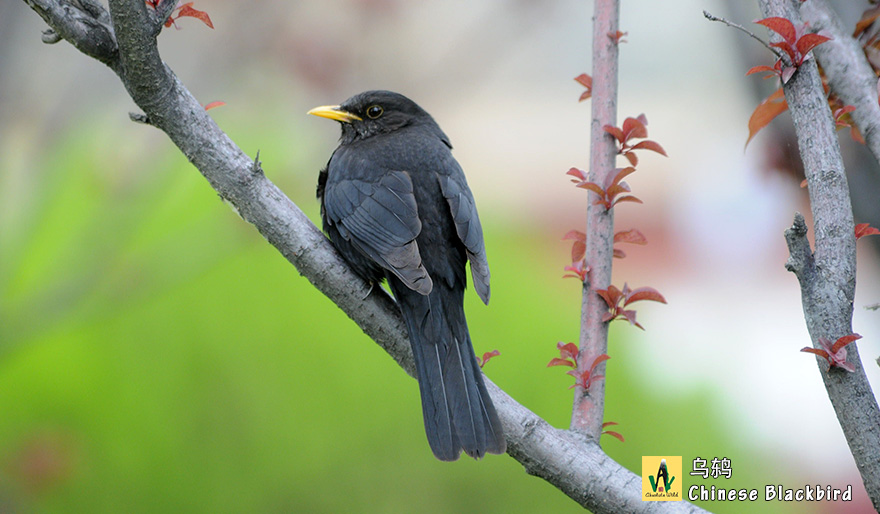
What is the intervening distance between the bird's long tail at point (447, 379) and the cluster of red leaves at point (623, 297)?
281 mm

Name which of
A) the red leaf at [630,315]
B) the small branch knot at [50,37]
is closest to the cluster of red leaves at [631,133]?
the red leaf at [630,315]

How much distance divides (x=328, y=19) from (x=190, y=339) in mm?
1392

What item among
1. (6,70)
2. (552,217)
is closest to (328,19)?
(6,70)

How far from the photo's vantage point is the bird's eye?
197 centimetres

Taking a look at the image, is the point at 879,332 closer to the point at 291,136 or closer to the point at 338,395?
the point at 338,395

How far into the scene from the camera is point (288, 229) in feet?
4.58

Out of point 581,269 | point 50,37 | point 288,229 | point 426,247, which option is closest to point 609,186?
point 581,269

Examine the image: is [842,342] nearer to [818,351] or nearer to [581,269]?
[818,351]

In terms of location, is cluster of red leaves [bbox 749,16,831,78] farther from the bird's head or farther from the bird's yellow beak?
the bird's yellow beak

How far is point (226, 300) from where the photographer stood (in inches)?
121

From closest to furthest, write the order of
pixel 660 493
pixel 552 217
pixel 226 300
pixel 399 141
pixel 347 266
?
pixel 660 493, pixel 347 266, pixel 399 141, pixel 226 300, pixel 552 217

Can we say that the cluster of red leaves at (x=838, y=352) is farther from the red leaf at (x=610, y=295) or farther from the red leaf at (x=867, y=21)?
the red leaf at (x=867, y=21)

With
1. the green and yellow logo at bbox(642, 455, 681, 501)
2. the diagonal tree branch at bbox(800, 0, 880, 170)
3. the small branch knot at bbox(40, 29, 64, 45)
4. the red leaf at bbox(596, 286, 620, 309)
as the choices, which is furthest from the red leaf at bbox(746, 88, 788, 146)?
the small branch knot at bbox(40, 29, 64, 45)

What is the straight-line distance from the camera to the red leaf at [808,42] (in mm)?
1108
